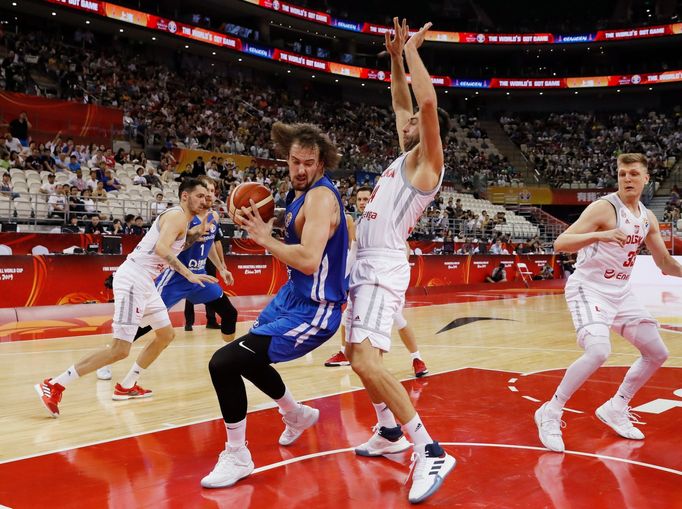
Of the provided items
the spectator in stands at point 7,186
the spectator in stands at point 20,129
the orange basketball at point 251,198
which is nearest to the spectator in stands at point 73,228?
the spectator in stands at point 7,186

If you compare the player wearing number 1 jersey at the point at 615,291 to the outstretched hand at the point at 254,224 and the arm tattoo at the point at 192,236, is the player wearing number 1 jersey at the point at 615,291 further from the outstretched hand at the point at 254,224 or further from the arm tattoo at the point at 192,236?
the arm tattoo at the point at 192,236

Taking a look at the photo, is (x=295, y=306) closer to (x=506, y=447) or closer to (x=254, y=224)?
(x=254, y=224)

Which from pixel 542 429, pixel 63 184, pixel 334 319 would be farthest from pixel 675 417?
pixel 63 184

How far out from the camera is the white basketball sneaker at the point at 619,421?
484cm

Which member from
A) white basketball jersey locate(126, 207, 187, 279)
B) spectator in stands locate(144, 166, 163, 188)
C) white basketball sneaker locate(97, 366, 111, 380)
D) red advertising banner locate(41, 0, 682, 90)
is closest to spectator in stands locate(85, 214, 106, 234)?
spectator in stands locate(144, 166, 163, 188)

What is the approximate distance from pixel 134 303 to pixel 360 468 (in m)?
2.91

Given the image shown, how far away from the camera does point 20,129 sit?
18.8 meters

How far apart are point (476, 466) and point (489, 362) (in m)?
4.01

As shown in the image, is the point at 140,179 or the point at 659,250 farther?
→ the point at 140,179

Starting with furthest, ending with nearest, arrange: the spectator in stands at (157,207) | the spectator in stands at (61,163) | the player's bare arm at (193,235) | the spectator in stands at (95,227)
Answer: the spectator in stands at (61,163) → the spectator in stands at (157,207) → the spectator in stands at (95,227) → the player's bare arm at (193,235)

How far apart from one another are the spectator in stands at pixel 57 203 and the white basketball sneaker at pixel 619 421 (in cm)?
1192

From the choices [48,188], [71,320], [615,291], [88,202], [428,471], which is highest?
[48,188]

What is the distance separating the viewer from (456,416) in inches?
215

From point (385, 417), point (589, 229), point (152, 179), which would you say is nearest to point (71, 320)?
point (152, 179)
